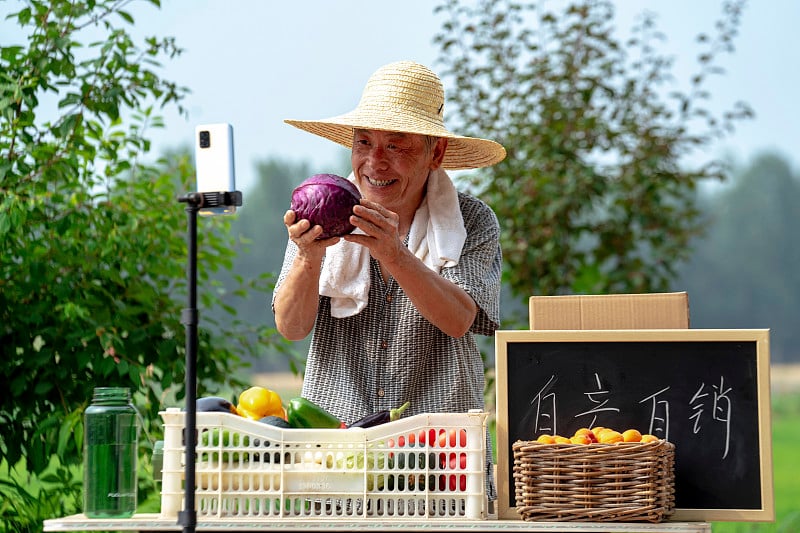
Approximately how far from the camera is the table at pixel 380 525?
2074 mm

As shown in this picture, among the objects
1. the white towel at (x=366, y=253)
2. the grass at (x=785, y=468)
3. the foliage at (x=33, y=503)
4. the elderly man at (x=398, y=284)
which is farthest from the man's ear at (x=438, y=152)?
the grass at (x=785, y=468)

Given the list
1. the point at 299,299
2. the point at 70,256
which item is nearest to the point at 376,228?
the point at 299,299

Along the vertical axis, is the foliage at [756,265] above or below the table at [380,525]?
above

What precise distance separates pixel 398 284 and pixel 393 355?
222 mm

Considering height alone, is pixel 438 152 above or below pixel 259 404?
above

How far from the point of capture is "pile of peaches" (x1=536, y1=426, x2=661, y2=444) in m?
2.16

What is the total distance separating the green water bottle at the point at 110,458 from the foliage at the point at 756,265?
21102 millimetres

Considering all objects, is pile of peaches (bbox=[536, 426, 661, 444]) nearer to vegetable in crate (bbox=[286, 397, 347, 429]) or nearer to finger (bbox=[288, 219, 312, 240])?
vegetable in crate (bbox=[286, 397, 347, 429])

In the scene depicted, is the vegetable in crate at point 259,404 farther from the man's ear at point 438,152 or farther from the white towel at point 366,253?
the man's ear at point 438,152

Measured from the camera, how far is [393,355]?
2.91m

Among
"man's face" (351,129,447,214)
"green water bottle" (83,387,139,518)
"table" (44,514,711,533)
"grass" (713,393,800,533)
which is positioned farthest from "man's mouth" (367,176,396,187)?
"grass" (713,393,800,533)

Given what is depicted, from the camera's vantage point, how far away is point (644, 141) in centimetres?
637

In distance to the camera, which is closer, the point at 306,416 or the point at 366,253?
the point at 306,416

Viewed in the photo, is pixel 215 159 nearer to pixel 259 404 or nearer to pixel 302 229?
pixel 302 229
